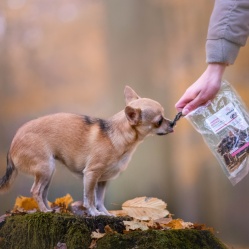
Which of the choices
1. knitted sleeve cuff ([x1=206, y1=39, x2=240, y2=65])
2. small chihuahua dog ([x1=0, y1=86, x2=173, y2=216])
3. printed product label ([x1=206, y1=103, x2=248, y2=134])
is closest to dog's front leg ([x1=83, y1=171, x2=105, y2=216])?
small chihuahua dog ([x1=0, y1=86, x2=173, y2=216])

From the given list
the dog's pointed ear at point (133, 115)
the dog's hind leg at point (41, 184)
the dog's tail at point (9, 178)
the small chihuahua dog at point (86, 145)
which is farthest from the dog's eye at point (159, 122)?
the dog's tail at point (9, 178)

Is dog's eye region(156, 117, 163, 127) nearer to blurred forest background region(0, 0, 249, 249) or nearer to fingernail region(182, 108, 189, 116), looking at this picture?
fingernail region(182, 108, 189, 116)

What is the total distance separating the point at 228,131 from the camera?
296 centimetres

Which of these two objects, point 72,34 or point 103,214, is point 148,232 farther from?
point 72,34

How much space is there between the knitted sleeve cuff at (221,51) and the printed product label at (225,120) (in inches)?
13.0

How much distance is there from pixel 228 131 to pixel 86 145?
0.88 meters

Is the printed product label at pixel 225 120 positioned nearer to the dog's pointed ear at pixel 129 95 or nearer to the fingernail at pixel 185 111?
the fingernail at pixel 185 111

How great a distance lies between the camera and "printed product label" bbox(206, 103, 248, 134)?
2.96 m

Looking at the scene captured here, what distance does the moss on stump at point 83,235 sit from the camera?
274 centimetres

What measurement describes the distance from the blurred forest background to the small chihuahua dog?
1092 millimetres

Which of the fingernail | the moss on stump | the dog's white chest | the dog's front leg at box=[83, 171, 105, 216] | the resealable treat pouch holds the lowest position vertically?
the moss on stump

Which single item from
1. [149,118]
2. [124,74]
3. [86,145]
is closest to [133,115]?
[149,118]

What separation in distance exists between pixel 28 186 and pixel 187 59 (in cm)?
175

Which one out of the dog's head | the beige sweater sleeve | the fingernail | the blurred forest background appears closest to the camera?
the beige sweater sleeve
